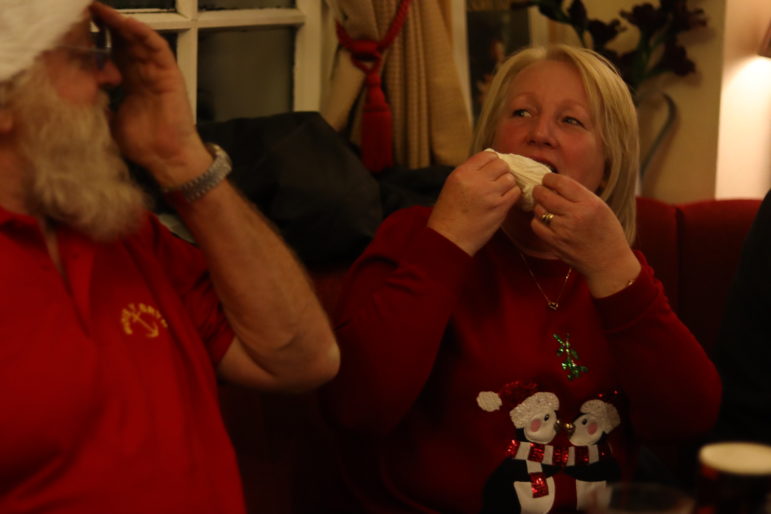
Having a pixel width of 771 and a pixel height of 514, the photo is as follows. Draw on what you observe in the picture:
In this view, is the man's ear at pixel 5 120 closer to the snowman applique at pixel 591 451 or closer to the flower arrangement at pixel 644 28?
the snowman applique at pixel 591 451

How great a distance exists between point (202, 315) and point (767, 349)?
987 mm

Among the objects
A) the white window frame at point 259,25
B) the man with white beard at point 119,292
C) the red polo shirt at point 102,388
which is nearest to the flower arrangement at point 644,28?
the white window frame at point 259,25

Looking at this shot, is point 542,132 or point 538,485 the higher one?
point 542,132

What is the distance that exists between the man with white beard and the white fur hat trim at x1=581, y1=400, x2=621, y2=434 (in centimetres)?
43

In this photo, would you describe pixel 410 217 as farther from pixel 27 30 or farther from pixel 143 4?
pixel 143 4

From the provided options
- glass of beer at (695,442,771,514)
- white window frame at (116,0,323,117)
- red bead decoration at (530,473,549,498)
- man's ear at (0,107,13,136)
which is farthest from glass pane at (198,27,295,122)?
glass of beer at (695,442,771,514)

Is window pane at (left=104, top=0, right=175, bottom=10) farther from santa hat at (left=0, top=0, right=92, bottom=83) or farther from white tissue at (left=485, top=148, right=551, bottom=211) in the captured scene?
white tissue at (left=485, top=148, right=551, bottom=211)

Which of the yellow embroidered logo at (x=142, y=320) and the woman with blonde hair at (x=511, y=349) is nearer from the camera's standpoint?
the yellow embroidered logo at (x=142, y=320)

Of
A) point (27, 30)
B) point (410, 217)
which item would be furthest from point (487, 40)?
point (27, 30)

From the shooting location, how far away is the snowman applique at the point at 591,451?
156cm

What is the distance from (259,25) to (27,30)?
1190 millimetres

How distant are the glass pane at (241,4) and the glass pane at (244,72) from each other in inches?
2.2

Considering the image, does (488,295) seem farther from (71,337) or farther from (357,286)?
(71,337)

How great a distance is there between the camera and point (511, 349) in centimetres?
156
